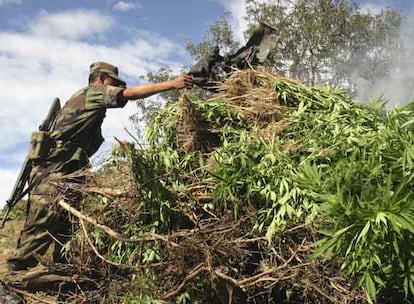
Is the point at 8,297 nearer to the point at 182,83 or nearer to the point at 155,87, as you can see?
the point at 155,87

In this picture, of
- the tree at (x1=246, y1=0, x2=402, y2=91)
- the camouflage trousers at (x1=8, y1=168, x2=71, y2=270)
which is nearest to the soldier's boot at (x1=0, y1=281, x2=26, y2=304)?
the camouflage trousers at (x1=8, y1=168, x2=71, y2=270)

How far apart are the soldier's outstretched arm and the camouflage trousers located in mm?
848

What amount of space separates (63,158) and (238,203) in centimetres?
177

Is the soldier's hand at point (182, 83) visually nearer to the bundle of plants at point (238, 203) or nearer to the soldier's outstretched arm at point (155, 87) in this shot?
the soldier's outstretched arm at point (155, 87)

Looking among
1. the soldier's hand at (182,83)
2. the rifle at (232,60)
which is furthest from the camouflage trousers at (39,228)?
the rifle at (232,60)

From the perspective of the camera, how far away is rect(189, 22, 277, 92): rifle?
454 cm

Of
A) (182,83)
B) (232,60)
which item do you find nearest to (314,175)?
(182,83)

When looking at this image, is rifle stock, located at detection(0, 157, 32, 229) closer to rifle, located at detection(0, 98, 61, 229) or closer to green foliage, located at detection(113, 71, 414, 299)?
rifle, located at detection(0, 98, 61, 229)

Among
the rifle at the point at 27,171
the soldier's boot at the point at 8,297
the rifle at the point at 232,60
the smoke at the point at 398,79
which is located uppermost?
the smoke at the point at 398,79

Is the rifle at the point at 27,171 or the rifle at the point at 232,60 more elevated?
the rifle at the point at 232,60

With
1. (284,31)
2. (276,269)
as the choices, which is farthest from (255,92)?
(284,31)

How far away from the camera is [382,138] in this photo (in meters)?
2.91

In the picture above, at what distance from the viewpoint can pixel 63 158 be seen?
478cm

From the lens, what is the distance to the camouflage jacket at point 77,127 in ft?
15.4
